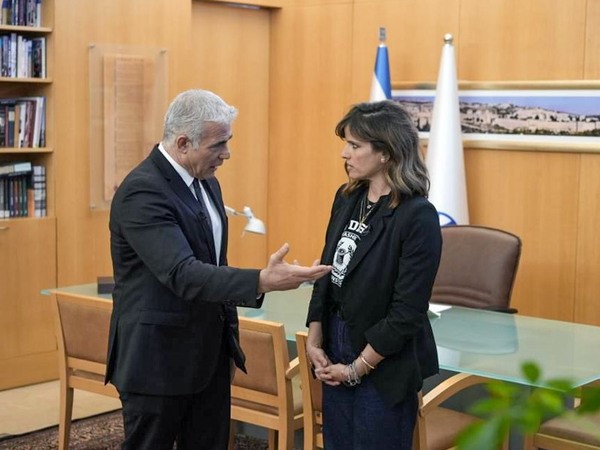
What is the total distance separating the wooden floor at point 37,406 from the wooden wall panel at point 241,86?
6.27ft

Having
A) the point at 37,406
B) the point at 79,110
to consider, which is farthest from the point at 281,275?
the point at 79,110

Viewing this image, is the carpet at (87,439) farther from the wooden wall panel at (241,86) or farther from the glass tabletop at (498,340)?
the wooden wall panel at (241,86)

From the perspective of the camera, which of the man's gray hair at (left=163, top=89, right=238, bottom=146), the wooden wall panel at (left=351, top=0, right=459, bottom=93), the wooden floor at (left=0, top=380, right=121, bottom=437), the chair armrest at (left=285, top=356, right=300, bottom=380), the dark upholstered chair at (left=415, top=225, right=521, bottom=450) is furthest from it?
the wooden wall panel at (left=351, top=0, right=459, bottom=93)

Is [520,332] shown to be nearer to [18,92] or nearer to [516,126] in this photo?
[516,126]

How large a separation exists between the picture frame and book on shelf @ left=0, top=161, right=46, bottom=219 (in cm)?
241

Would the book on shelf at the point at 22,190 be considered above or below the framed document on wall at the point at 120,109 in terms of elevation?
below

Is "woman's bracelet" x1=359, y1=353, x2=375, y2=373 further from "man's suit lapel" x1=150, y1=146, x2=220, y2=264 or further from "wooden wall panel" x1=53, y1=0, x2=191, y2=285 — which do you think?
"wooden wall panel" x1=53, y1=0, x2=191, y2=285

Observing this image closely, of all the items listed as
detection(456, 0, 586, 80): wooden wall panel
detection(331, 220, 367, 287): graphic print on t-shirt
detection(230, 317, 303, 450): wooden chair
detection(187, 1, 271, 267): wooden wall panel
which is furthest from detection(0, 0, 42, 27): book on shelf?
detection(331, 220, 367, 287): graphic print on t-shirt

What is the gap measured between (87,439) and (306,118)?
3.10 metres

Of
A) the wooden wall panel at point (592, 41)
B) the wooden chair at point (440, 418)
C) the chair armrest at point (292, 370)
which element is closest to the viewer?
the wooden chair at point (440, 418)

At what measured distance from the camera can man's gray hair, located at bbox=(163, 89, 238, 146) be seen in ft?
7.87

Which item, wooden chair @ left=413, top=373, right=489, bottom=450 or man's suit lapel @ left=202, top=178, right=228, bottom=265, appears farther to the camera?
wooden chair @ left=413, top=373, right=489, bottom=450

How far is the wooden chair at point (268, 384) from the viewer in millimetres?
3312

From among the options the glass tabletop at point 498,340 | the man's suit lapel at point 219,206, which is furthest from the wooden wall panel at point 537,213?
the man's suit lapel at point 219,206
